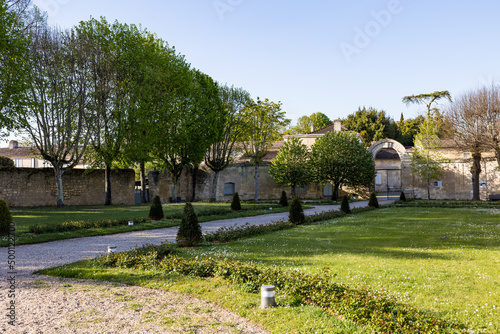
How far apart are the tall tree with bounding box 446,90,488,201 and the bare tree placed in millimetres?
28973

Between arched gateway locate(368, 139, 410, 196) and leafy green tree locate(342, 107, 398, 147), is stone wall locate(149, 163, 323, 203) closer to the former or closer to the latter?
arched gateway locate(368, 139, 410, 196)

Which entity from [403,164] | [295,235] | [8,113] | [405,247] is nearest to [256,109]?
[403,164]

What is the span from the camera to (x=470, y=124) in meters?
29.2

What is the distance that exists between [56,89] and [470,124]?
3075 cm

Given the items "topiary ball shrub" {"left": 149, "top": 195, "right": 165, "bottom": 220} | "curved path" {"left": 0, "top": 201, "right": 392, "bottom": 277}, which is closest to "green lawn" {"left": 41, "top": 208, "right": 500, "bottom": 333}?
"curved path" {"left": 0, "top": 201, "right": 392, "bottom": 277}

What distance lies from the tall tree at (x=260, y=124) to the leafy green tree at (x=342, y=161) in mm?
4752

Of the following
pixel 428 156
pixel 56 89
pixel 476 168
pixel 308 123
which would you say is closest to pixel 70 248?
pixel 56 89

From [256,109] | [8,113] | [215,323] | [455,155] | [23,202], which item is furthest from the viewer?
[455,155]

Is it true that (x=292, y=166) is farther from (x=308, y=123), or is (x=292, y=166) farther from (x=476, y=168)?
(x=308, y=123)

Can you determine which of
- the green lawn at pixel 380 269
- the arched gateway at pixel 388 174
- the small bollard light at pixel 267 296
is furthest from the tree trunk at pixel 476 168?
the small bollard light at pixel 267 296

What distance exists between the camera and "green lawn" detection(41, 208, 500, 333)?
5.04 metres

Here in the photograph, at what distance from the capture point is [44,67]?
23312mm

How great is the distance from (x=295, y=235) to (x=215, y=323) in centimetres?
812

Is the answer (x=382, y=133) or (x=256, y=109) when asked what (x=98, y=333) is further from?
(x=382, y=133)
